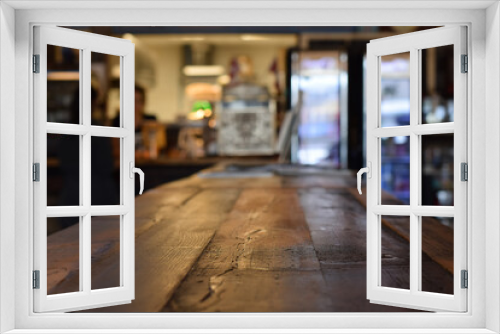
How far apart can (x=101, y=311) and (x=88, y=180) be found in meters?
0.63

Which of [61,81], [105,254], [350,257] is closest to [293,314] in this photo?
[350,257]

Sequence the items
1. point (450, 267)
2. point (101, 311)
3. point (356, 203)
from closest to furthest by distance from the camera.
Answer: point (101, 311) → point (450, 267) → point (356, 203)

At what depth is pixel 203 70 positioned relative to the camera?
13641 mm

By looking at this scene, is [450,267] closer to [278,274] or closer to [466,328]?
[466,328]

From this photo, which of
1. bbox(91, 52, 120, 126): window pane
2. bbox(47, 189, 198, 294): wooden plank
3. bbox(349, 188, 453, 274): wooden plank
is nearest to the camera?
bbox(47, 189, 198, 294): wooden plank

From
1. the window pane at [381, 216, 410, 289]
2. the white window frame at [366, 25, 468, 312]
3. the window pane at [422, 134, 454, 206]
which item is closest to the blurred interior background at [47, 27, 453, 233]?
the window pane at [422, 134, 454, 206]

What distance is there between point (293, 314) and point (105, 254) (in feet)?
4.18

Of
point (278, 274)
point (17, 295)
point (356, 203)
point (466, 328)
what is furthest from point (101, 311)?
point (356, 203)

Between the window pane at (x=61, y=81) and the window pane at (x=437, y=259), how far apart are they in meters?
6.17

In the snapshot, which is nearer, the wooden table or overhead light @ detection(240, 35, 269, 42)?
the wooden table

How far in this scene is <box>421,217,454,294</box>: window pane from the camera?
235 centimetres

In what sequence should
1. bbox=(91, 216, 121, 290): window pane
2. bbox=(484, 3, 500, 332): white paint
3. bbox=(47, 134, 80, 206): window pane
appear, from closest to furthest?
bbox=(484, 3, 500, 332): white paint < bbox=(91, 216, 121, 290): window pane < bbox=(47, 134, 80, 206): window pane

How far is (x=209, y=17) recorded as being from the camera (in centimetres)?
221

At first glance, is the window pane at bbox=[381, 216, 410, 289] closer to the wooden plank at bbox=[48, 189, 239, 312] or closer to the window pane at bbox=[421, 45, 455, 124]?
the wooden plank at bbox=[48, 189, 239, 312]
